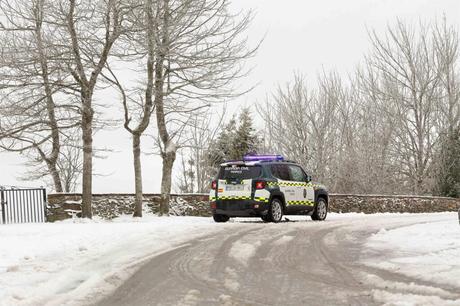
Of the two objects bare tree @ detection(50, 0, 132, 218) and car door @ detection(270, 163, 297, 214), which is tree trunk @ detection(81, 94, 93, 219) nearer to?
bare tree @ detection(50, 0, 132, 218)

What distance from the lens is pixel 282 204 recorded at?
60.3 feet

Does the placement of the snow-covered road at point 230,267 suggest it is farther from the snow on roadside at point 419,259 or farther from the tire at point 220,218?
the tire at point 220,218

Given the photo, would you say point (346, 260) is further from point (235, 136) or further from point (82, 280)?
point (235, 136)

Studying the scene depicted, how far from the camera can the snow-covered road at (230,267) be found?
6.49 meters

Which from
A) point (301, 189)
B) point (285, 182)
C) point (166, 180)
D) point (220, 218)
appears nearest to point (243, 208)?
point (220, 218)

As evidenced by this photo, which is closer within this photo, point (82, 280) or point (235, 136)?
point (82, 280)

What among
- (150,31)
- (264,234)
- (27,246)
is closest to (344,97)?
(150,31)

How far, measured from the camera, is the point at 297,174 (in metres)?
19.2

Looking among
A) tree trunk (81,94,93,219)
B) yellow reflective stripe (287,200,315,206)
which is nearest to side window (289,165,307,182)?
yellow reflective stripe (287,200,315,206)

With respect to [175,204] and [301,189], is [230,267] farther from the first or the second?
[175,204]

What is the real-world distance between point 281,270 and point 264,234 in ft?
17.0

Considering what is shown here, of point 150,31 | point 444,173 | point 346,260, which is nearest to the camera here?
point 346,260

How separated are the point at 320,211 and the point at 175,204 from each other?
7.63m

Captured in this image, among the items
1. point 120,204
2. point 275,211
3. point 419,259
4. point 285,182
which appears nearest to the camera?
point 419,259
